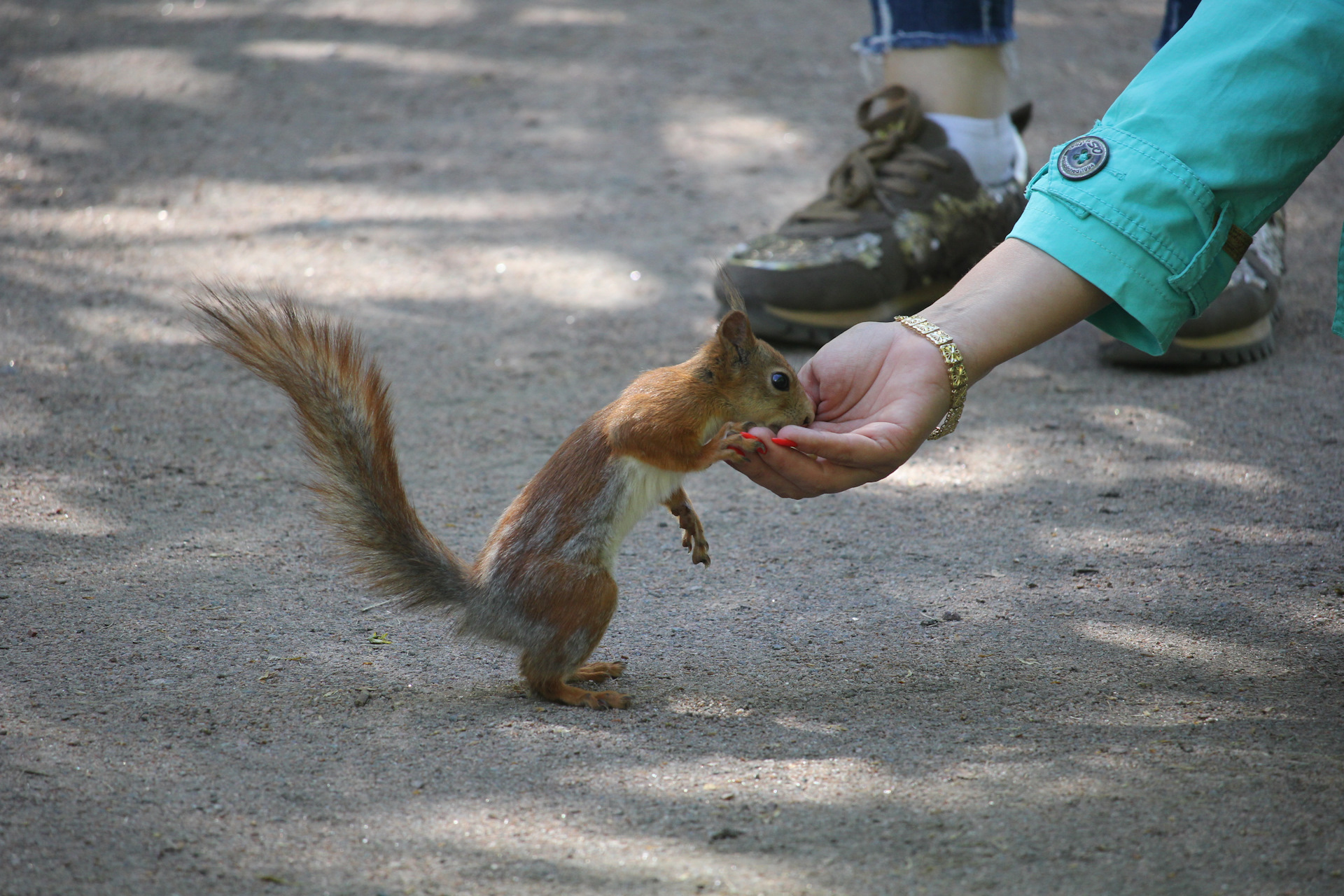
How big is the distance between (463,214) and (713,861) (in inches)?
125

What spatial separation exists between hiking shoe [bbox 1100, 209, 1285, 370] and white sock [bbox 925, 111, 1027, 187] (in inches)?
25.6

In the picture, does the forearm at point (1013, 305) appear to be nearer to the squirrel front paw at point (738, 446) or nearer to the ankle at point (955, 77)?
the squirrel front paw at point (738, 446)

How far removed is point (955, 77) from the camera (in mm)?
3252

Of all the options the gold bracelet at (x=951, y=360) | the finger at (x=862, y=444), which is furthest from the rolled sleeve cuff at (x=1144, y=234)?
the finger at (x=862, y=444)

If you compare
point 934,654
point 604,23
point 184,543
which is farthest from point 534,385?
point 604,23

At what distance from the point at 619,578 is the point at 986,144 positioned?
1971 millimetres

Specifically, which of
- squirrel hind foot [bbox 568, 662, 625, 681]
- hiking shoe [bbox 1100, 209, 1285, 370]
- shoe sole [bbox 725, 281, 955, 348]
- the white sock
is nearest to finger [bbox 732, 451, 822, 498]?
squirrel hind foot [bbox 568, 662, 625, 681]

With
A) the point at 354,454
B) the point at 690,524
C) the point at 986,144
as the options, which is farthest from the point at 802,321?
the point at 354,454

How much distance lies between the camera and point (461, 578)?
1760 millimetres

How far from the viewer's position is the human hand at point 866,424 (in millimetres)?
1670

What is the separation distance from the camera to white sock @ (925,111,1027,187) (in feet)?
10.9

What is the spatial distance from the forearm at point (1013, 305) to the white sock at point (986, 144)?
1.74 m

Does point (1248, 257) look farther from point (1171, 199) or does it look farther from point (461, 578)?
point (461, 578)

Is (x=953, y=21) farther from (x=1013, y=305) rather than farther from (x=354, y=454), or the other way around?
(x=354, y=454)
